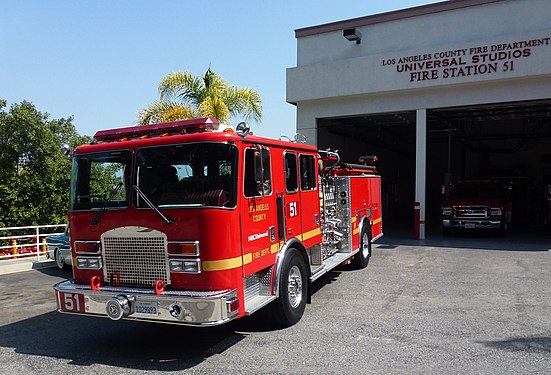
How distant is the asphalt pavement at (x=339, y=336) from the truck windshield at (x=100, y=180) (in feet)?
5.80

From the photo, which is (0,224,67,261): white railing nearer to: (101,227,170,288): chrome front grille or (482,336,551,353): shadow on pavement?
(101,227,170,288): chrome front grille

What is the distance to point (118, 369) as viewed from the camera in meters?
4.92

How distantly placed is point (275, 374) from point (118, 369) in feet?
5.53

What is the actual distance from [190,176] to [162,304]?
55.8 inches

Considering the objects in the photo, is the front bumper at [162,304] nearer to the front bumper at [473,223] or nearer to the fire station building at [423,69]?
the fire station building at [423,69]

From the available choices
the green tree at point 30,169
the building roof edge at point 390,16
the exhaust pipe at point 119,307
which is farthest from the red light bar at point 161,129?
the building roof edge at point 390,16

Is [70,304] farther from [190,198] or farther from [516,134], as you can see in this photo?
[516,134]

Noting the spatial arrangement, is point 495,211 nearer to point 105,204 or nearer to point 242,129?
point 242,129

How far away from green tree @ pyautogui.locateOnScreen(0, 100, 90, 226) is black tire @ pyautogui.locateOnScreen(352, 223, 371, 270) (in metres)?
10.00

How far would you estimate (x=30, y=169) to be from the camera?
15.6 meters

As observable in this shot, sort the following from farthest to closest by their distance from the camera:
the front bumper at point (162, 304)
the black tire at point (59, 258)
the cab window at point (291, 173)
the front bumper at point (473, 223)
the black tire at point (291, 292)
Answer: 1. the front bumper at point (473, 223)
2. the black tire at point (59, 258)
3. the cab window at point (291, 173)
4. the black tire at point (291, 292)
5. the front bumper at point (162, 304)

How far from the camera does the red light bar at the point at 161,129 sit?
5316 mm

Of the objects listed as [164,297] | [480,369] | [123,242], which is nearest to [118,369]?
[164,297]

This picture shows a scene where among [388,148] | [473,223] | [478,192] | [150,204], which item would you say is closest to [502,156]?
[388,148]
